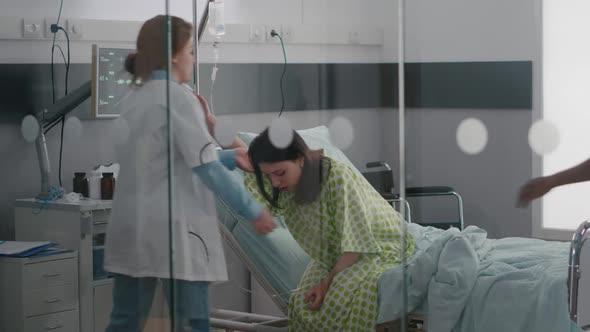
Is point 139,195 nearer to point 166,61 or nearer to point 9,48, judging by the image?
point 166,61

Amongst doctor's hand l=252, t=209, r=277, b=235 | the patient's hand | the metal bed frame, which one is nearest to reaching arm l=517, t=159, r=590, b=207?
the metal bed frame

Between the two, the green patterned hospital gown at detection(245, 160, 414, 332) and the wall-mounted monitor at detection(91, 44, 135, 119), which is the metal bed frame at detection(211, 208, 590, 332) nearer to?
the green patterned hospital gown at detection(245, 160, 414, 332)

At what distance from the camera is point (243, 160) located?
2312 mm

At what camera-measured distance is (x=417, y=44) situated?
2.20 metres

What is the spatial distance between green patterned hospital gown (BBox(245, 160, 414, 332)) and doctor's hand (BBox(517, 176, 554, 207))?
32cm

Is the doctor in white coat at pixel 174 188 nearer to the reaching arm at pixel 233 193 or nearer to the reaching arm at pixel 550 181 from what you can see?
the reaching arm at pixel 233 193

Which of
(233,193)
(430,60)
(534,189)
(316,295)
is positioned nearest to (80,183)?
(233,193)

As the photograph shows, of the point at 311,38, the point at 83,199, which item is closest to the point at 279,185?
the point at 311,38

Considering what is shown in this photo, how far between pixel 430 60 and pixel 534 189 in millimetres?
442

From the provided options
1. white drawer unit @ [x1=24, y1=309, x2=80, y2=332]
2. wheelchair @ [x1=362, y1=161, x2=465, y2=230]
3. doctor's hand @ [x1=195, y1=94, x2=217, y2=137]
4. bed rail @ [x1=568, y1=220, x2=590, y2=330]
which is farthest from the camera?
white drawer unit @ [x1=24, y1=309, x2=80, y2=332]

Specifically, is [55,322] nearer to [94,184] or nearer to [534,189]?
[94,184]

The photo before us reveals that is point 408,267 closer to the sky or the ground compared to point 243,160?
closer to the ground

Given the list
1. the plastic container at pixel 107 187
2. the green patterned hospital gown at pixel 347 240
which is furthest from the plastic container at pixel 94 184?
the green patterned hospital gown at pixel 347 240

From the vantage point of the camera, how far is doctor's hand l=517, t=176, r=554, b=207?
2.11m
